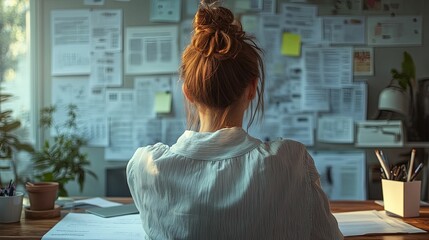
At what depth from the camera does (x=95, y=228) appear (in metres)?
1.44

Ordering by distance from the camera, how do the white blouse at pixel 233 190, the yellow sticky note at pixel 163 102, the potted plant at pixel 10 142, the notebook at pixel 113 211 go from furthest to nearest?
the yellow sticky note at pixel 163 102 < the potted plant at pixel 10 142 < the notebook at pixel 113 211 < the white blouse at pixel 233 190

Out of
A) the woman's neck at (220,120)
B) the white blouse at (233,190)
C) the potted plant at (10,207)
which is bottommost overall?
the potted plant at (10,207)

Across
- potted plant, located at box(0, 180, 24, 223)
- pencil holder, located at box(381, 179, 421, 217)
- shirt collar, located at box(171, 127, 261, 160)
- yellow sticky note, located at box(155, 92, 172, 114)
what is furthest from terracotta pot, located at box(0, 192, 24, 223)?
yellow sticky note, located at box(155, 92, 172, 114)

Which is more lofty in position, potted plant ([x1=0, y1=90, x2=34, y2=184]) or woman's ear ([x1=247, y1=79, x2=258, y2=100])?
woman's ear ([x1=247, y1=79, x2=258, y2=100])

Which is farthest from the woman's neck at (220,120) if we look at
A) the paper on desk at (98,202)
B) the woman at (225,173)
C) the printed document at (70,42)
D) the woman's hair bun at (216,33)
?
the printed document at (70,42)

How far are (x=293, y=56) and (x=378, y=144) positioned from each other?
2.37ft

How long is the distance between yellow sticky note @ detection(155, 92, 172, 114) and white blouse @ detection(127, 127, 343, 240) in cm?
201

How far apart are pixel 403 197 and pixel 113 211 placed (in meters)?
0.92

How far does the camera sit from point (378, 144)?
3.01 m

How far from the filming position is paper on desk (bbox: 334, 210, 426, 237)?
139cm

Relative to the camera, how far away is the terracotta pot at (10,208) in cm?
150

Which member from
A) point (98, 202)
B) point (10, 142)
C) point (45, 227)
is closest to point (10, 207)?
point (45, 227)

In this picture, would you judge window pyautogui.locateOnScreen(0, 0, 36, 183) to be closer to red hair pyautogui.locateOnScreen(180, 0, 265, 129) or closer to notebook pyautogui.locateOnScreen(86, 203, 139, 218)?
notebook pyautogui.locateOnScreen(86, 203, 139, 218)

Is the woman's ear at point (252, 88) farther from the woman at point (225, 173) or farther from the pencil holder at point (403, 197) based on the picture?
the pencil holder at point (403, 197)
